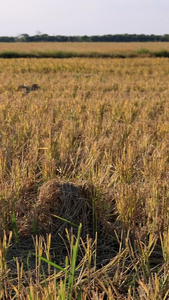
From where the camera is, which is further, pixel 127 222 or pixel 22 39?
pixel 22 39

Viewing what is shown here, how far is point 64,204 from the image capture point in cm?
206

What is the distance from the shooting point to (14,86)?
7594mm

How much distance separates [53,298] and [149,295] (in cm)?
32

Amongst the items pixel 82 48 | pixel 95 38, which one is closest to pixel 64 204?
pixel 82 48

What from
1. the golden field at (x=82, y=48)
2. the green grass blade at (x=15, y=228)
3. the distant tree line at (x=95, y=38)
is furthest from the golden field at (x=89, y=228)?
the distant tree line at (x=95, y=38)

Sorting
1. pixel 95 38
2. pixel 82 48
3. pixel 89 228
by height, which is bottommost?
pixel 89 228

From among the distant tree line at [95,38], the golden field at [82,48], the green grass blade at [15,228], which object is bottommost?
the green grass blade at [15,228]

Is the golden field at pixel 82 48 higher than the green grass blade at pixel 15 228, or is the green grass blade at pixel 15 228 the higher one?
the golden field at pixel 82 48

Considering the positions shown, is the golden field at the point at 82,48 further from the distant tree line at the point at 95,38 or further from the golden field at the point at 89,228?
the distant tree line at the point at 95,38

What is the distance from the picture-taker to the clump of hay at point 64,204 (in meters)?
2.01

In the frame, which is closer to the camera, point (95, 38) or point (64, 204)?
point (64, 204)

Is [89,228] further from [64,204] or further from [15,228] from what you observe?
[15,228]

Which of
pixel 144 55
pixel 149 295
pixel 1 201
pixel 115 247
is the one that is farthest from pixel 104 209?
pixel 144 55

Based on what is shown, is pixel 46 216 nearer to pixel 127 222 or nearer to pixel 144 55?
pixel 127 222
